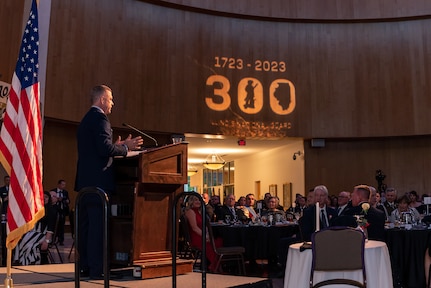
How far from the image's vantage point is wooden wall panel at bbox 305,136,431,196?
16484 millimetres

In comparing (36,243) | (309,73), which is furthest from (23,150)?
(309,73)

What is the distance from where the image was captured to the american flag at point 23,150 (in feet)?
12.7

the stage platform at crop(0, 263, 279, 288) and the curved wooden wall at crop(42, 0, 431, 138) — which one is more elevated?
the curved wooden wall at crop(42, 0, 431, 138)

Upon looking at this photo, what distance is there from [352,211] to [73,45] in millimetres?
8886

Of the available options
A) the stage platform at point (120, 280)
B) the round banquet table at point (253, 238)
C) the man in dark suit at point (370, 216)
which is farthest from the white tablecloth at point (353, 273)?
the round banquet table at point (253, 238)

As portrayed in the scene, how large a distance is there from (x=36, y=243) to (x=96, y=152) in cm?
318

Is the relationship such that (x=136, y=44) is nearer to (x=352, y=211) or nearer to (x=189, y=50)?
(x=189, y=50)

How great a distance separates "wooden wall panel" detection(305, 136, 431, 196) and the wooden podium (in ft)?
39.9

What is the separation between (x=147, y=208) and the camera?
4492 mm

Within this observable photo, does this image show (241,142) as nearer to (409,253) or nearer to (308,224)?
(409,253)

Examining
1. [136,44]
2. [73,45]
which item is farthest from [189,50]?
[73,45]

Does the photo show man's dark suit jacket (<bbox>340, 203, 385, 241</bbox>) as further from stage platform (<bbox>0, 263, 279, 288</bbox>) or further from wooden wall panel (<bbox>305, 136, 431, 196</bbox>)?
wooden wall panel (<bbox>305, 136, 431, 196</bbox>)

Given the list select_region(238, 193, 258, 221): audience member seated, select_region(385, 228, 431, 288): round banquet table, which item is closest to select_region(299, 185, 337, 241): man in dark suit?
select_region(385, 228, 431, 288): round banquet table

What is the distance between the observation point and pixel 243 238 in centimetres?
905
